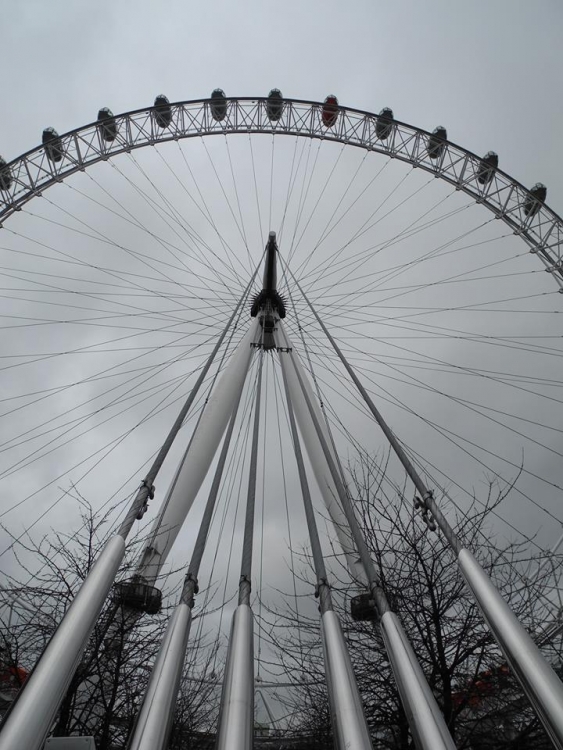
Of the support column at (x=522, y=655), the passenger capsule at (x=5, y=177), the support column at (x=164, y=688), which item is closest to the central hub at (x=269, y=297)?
Result: the passenger capsule at (x=5, y=177)

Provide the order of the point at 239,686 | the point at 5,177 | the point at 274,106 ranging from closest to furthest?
the point at 239,686 → the point at 5,177 → the point at 274,106

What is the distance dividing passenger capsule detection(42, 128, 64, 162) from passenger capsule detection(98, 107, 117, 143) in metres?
1.86

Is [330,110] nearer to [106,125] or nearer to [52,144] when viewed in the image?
[106,125]

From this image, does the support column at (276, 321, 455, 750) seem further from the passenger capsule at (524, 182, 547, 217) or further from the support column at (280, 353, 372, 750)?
the passenger capsule at (524, 182, 547, 217)

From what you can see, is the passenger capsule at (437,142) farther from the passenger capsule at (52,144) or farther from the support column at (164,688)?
the support column at (164,688)

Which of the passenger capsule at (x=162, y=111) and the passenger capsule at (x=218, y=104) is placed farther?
the passenger capsule at (x=218, y=104)

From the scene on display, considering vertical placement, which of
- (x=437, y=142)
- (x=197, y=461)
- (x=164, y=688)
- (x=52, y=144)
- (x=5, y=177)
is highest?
(x=437, y=142)

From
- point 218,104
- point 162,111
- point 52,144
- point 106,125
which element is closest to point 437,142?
point 218,104

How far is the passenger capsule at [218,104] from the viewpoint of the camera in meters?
22.9

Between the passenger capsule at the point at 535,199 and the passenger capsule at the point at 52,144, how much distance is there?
815 inches

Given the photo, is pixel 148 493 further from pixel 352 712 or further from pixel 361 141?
pixel 361 141

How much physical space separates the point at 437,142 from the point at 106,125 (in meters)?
15.2

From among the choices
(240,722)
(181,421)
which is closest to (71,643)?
(240,722)

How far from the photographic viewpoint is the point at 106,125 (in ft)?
70.5
